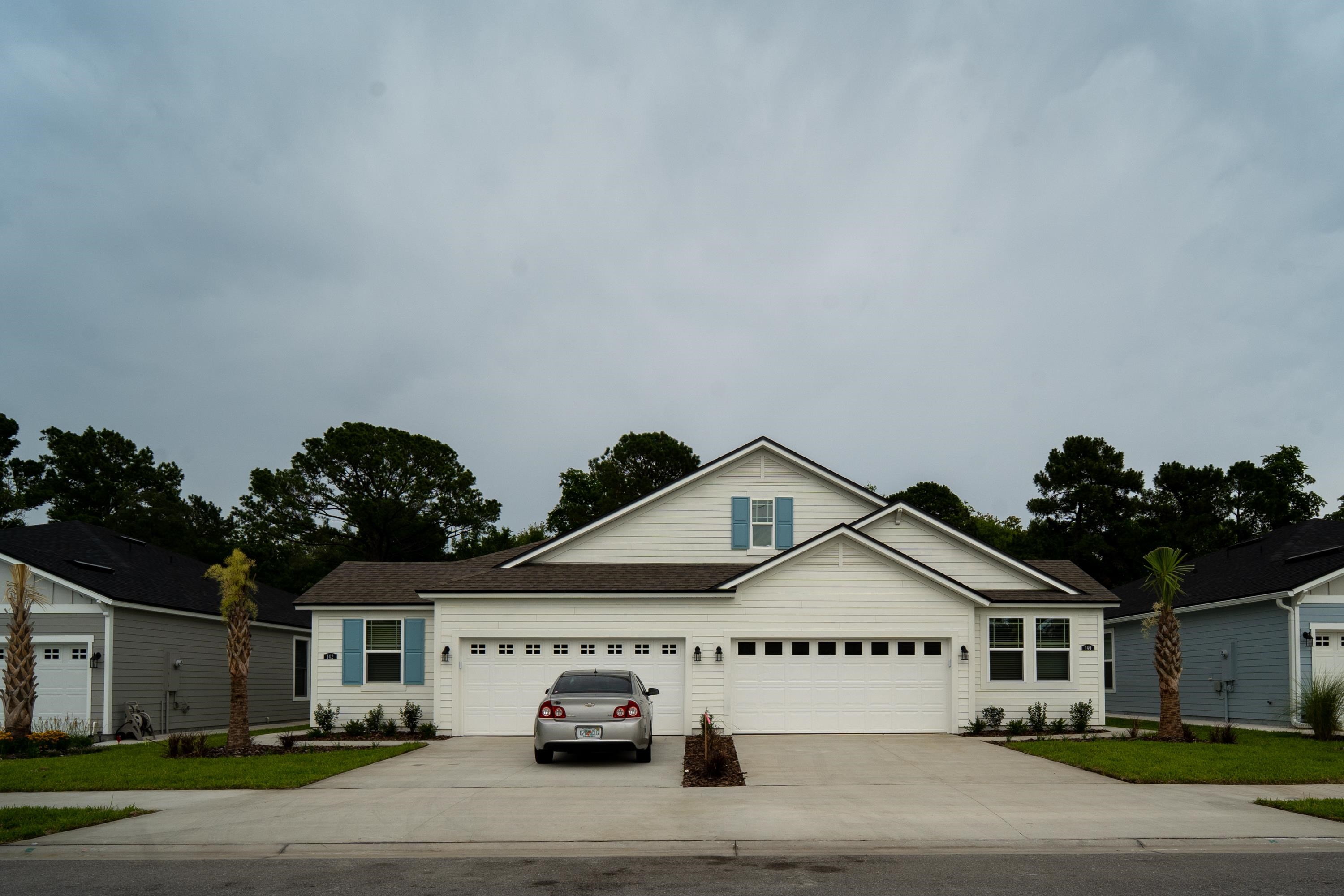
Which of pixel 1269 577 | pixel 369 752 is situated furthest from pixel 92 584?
pixel 1269 577

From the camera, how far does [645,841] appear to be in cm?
1055

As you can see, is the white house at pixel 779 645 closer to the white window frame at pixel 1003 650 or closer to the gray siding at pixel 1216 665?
the white window frame at pixel 1003 650

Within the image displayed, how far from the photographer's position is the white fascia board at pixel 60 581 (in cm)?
2383

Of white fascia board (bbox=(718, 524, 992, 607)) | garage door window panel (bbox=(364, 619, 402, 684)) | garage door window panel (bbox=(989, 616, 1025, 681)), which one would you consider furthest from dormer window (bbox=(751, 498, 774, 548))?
garage door window panel (bbox=(364, 619, 402, 684))

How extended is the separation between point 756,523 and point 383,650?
9039mm

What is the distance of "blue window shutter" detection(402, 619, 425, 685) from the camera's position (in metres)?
24.2

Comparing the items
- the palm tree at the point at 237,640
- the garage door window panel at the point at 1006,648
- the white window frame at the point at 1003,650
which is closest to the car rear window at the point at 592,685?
the palm tree at the point at 237,640

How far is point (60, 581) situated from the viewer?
23922 mm

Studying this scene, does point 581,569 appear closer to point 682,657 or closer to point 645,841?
point 682,657

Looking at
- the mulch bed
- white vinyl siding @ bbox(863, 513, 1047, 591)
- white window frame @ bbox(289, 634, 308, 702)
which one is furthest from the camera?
white window frame @ bbox(289, 634, 308, 702)

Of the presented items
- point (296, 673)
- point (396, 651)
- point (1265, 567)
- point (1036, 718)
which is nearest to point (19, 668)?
point (396, 651)

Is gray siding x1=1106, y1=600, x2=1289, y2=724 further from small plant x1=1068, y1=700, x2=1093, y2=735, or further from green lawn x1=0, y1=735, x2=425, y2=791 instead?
green lawn x1=0, y1=735, x2=425, y2=791

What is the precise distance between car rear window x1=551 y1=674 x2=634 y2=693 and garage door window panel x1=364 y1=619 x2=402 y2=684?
7.84 m

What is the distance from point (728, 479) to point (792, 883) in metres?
17.5
